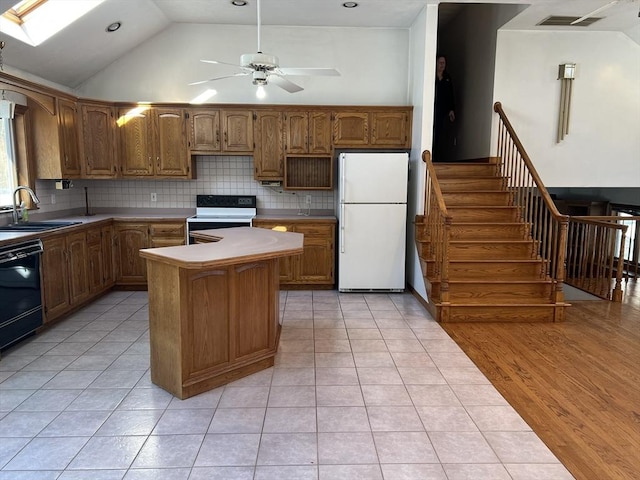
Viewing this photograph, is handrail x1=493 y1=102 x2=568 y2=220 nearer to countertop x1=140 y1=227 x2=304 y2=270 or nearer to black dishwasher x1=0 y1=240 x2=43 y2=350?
countertop x1=140 y1=227 x2=304 y2=270

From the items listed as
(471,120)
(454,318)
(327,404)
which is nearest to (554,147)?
(471,120)

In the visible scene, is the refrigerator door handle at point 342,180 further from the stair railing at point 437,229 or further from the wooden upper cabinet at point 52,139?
the wooden upper cabinet at point 52,139

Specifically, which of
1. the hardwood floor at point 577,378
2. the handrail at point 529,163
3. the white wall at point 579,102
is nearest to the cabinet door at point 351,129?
the handrail at point 529,163

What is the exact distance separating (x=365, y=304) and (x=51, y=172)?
12.4ft

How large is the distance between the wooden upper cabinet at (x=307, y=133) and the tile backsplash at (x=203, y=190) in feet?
2.15

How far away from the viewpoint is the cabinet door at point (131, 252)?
5348mm

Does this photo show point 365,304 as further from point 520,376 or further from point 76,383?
point 76,383

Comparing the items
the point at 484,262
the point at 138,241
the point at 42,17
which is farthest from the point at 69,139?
the point at 484,262

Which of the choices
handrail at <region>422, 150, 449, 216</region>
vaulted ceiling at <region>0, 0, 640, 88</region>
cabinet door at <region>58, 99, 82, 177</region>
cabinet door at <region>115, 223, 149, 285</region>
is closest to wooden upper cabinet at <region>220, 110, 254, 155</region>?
vaulted ceiling at <region>0, 0, 640, 88</region>

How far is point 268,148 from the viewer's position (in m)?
5.50

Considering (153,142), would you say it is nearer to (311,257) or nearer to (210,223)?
(210,223)

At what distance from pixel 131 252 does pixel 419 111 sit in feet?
12.9

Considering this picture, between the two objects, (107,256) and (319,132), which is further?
(319,132)

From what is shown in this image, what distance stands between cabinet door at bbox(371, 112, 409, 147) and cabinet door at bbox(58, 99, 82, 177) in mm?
3528
